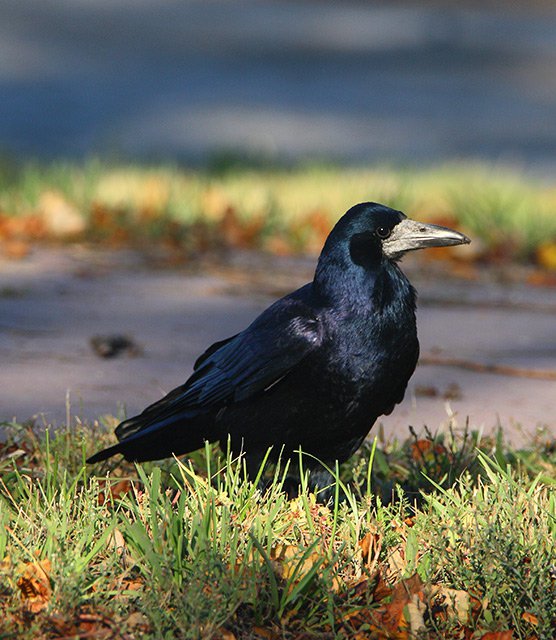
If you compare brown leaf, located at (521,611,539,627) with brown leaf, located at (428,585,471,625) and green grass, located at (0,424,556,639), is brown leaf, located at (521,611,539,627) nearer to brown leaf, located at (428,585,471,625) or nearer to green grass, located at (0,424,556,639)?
green grass, located at (0,424,556,639)

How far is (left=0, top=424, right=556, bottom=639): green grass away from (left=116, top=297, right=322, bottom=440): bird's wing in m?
0.43

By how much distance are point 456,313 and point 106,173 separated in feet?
17.0

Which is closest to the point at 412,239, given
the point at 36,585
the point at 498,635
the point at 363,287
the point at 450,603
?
the point at 363,287

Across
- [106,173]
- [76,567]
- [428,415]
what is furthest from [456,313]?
[106,173]

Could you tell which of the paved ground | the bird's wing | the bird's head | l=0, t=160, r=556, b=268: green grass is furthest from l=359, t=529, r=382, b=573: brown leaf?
l=0, t=160, r=556, b=268: green grass

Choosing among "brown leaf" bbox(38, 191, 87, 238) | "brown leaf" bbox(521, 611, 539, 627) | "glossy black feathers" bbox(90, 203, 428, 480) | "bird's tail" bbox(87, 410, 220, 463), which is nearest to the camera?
"brown leaf" bbox(521, 611, 539, 627)

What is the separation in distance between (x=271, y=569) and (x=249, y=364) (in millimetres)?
915

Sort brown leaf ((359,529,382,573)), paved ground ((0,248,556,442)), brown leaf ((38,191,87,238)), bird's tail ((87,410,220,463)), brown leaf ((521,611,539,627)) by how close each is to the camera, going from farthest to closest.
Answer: brown leaf ((38,191,87,238)) → paved ground ((0,248,556,442)) → bird's tail ((87,410,220,463)) → brown leaf ((359,529,382,573)) → brown leaf ((521,611,539,627))

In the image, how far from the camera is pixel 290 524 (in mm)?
2805

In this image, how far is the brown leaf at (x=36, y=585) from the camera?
8.20 ft

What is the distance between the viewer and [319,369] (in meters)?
3.21

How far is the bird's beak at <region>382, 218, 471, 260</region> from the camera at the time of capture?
3.40 meters

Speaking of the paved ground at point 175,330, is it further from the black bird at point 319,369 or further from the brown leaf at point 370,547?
the brown leaf at point 370,547

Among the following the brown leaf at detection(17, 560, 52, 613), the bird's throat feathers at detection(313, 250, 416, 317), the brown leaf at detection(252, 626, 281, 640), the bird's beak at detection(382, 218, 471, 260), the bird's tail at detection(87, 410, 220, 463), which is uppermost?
the bird's beak at detection(382, 218, 471, 260)
